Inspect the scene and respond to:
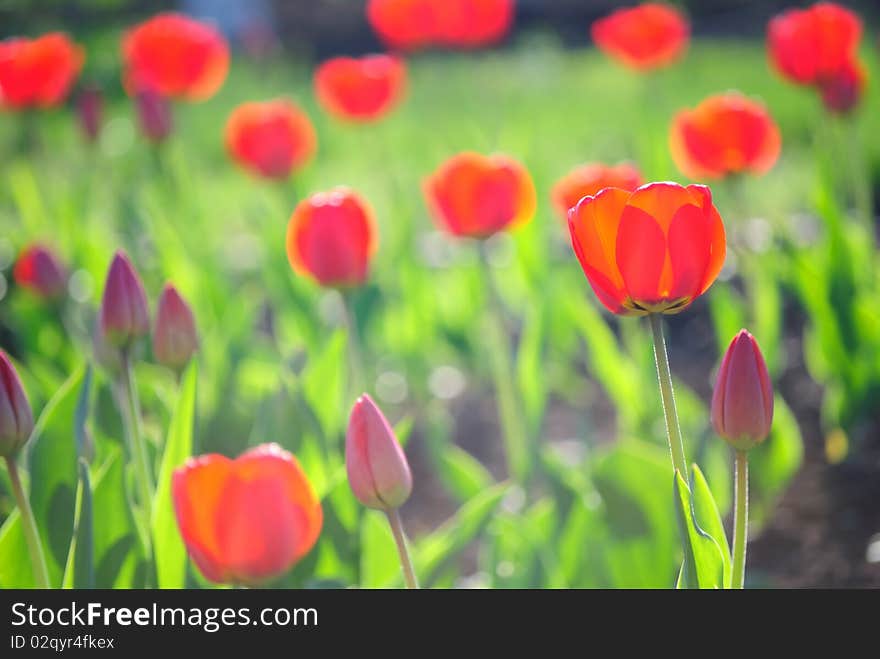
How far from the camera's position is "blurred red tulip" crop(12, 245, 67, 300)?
1.57 m

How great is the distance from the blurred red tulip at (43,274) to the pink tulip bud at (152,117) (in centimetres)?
41

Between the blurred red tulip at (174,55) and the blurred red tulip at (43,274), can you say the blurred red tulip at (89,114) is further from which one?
the blurred red tulip at (43,274)

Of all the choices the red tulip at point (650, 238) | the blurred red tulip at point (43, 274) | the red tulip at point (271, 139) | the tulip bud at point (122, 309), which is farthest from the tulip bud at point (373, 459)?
the red tulip at point (271, 139)

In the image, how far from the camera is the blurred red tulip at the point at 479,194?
4.29 ft

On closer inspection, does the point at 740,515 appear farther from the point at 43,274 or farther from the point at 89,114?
the point at 89,114

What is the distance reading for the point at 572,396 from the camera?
1.96 metres

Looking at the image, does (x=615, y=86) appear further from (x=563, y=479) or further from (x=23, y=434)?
(x=23, y=434)

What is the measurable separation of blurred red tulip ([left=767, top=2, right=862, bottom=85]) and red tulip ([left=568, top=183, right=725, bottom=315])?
1.06m

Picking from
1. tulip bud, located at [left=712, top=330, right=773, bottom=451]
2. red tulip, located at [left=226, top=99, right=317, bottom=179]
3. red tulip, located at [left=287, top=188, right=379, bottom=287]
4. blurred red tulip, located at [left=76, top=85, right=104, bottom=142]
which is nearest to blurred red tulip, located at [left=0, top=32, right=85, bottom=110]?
blurred red tulip, located at [left=76, top=85, right=104, bottom=142]

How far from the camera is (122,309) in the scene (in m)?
0.93

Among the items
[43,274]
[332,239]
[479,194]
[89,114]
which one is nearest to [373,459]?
[332,239]

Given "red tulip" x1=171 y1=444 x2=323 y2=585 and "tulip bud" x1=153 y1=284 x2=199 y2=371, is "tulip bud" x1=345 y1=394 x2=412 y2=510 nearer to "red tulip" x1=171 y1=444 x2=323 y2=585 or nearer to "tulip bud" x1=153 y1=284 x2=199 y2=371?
"red tulip" x1=171 y1=444 x2=323 y2=585
